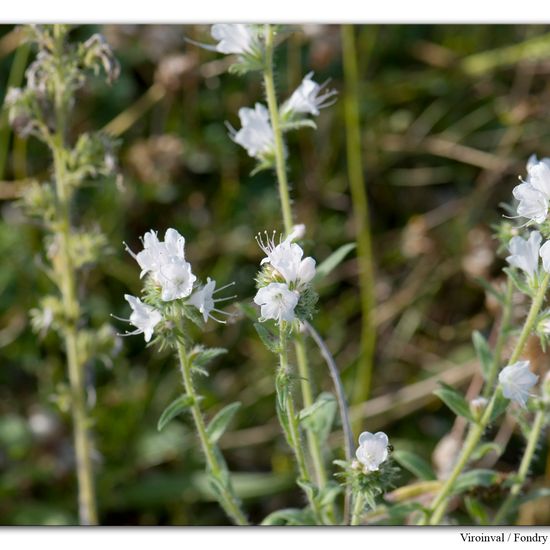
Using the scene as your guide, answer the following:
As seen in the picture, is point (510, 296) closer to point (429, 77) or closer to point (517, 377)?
point (517, 377)

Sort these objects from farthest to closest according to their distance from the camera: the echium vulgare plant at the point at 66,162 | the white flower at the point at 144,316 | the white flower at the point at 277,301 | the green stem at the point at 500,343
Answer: the echium vulgare plant at the point at 66,162 < the green stem at the point at 500,343 < the white flower at the point at 144,316 < the white flower at the point at 277,301

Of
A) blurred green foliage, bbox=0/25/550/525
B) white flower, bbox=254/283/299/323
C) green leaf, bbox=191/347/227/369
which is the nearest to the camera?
white flower, bbox=254/283/299/323

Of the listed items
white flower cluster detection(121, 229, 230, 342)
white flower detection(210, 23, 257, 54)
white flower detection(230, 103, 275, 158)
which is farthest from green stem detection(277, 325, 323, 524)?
white flower detection(210, 23, 257, 54)

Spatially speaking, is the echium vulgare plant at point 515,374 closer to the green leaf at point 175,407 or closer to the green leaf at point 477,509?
the green leaf at point 477,509

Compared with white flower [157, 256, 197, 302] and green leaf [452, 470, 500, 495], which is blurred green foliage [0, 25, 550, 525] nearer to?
green leaf [452, 470, 500, 495]

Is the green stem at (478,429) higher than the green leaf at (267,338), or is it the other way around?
the green leaf at (267,338)

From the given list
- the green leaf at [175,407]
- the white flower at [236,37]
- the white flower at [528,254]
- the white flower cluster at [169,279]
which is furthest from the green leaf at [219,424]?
the white flower at [236,37]
